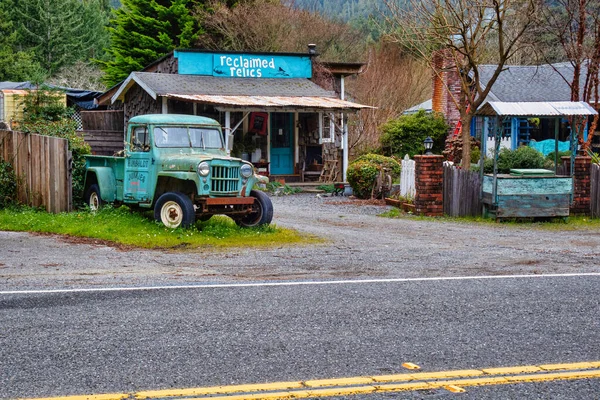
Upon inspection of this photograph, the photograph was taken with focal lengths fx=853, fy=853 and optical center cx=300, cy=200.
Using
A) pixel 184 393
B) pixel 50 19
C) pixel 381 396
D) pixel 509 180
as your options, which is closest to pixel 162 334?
pixel 184 393

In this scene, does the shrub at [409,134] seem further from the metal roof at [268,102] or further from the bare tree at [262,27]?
the bare tree at [262,27]

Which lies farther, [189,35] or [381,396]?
[189,35]

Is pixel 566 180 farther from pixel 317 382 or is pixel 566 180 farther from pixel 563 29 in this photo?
pixel 317 382

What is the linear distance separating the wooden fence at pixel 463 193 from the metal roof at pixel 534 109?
1434 millimetres

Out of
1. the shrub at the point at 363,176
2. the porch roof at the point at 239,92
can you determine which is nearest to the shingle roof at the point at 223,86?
the porch roof at the point at 239,92

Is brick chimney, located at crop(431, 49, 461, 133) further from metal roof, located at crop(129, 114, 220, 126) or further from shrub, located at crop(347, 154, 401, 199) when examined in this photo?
metal roof, located at crop(129, 114, 220, 126)

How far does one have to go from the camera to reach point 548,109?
1862 centimetres

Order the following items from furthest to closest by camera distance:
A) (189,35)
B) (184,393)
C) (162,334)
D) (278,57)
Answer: (189,35), (278,57), (162,334), (184,393)

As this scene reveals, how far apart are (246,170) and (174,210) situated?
1.47m

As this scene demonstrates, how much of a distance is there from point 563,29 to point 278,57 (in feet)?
33.0

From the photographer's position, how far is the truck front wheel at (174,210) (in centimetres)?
1461

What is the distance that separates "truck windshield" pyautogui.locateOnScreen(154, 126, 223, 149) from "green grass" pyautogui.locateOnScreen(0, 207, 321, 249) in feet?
4.67

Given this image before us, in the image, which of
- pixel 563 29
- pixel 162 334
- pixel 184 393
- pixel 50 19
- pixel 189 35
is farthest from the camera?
pixel 50 19

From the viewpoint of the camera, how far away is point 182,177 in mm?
14844
